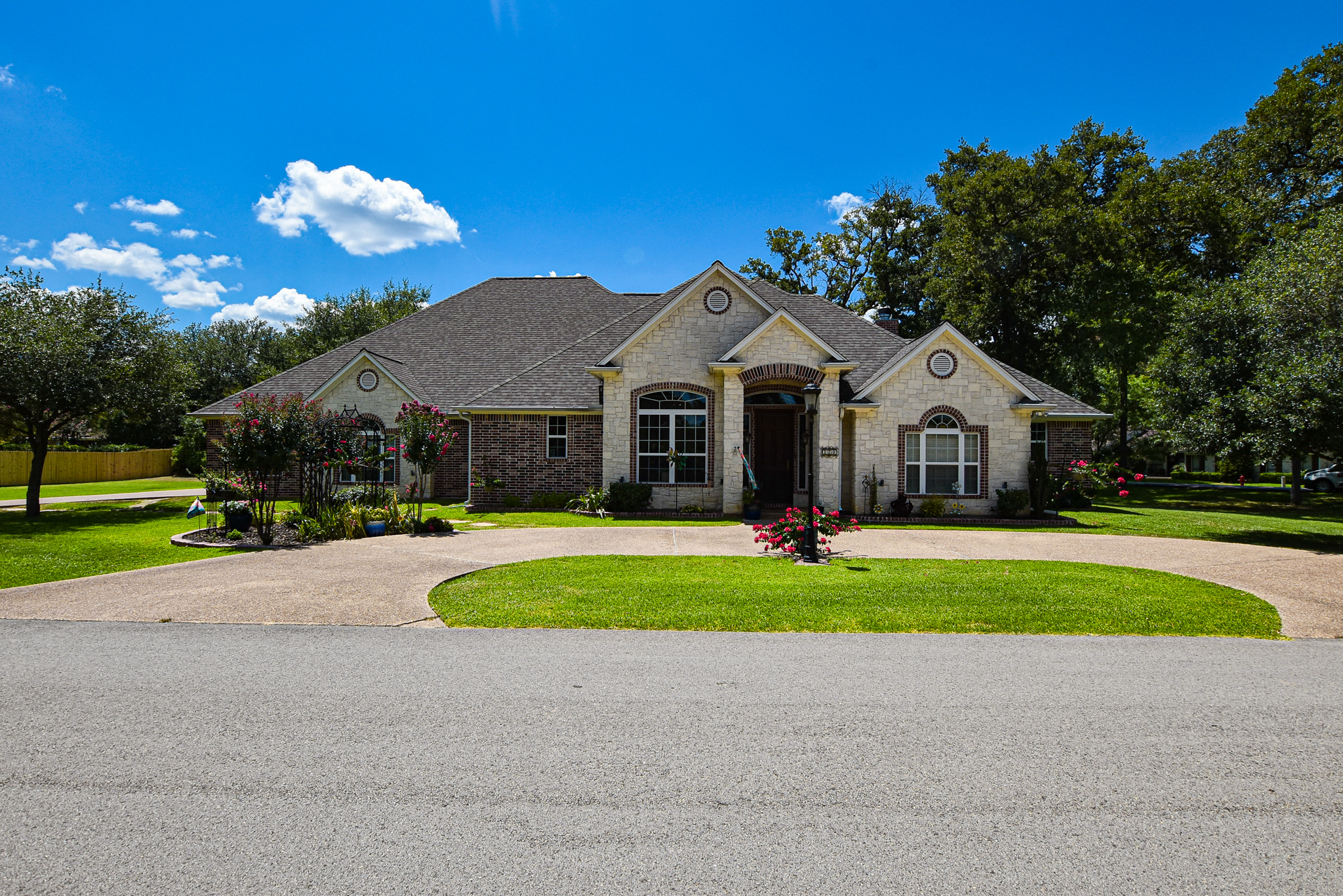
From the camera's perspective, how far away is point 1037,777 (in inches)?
151

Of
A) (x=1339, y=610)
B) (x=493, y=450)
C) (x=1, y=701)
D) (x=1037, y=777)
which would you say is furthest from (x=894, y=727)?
(x=493, y=450)

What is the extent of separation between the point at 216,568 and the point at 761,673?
29.9 feet

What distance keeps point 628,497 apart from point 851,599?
10.5 meters

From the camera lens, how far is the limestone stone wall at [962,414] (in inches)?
762

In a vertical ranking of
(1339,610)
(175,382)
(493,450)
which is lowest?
(1339,610)

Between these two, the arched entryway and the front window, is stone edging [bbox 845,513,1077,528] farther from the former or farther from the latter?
the front window

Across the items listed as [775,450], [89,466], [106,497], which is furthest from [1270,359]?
[89,466]

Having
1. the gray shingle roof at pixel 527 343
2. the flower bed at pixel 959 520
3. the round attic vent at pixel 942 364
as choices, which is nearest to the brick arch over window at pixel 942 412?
the round attic vent at pixel 942 364

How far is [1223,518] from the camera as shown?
2108 centimetres

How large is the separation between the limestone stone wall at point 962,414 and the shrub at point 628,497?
615 cm

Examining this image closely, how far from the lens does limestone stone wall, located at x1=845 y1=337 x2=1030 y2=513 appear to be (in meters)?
19.4

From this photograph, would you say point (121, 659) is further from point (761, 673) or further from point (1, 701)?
point (761, 673)

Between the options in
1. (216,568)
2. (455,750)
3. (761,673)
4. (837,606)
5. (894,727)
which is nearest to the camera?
(455,750)

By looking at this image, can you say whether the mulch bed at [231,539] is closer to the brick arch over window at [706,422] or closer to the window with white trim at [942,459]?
the brick arch over window at [706,422]
